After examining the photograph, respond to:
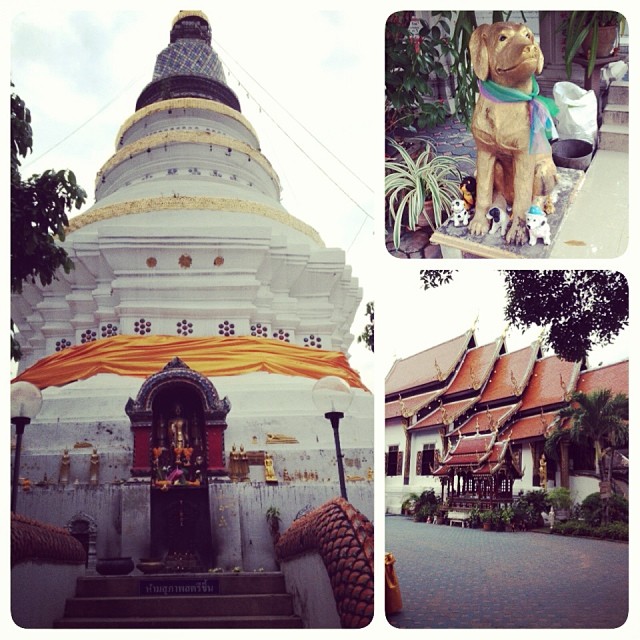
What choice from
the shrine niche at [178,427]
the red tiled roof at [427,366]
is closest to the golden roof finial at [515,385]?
the red tiled roof at [427,366]

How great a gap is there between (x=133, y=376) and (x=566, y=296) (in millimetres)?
1893

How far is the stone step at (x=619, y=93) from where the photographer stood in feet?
10.8

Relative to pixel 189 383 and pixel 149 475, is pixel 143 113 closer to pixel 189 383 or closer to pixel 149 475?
pixel 189 383

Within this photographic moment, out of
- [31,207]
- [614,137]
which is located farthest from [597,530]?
[31,207]

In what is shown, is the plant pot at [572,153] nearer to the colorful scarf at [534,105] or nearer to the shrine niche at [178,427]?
the colorful scarf at [534,105]

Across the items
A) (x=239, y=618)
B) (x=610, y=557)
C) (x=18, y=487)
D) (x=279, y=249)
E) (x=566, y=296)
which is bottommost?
(x=239, y=618)

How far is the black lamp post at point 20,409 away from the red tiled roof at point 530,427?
1984 millimetres

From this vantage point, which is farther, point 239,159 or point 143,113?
point 239,159

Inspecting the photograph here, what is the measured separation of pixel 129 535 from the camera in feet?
10.6

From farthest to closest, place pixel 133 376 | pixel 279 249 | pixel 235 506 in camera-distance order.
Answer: pixel 279 249 < pixel 133 376 < pixel 235 506

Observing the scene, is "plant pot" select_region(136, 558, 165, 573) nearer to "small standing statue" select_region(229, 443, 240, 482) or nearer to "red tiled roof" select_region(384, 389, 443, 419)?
"small standing statue" select_region(229, 443, 240, 482)

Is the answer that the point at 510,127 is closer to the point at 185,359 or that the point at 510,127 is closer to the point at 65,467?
the point at 185,359

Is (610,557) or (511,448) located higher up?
(511,448)

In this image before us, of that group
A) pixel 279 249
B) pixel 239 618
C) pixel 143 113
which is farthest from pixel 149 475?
pixel 143 113
